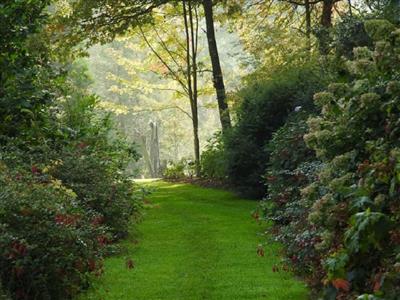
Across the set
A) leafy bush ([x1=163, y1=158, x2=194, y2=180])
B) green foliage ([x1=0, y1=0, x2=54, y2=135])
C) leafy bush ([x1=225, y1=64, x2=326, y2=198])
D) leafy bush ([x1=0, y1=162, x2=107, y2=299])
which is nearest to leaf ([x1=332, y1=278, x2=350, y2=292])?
leafy bush ([x1=0, y1=162, x2=107, y2=299])

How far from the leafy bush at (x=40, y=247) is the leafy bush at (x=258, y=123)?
300 inches

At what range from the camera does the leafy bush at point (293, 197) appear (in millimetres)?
6577

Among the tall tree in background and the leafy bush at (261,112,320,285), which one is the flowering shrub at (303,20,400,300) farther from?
the tall tree in background

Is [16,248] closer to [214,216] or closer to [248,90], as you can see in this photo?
[214,216]

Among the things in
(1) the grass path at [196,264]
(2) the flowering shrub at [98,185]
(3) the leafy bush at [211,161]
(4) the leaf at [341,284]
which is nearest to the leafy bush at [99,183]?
(2) the flowering shrub at [98,185]

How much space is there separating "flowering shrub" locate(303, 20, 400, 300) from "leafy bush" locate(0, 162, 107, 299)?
2.17 metres

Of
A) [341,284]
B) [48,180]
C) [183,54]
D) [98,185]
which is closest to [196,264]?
[48,180]

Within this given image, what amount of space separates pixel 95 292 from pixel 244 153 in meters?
7.76

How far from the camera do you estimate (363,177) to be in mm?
4656

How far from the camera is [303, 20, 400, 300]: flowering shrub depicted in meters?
3.87

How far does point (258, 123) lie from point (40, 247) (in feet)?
28.7

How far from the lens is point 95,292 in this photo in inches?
256

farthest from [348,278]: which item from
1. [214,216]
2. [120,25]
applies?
[120,25]

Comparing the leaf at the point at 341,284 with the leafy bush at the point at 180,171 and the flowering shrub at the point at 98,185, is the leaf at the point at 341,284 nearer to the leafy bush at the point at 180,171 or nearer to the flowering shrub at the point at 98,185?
the flowering shrub at the point at 98,185
